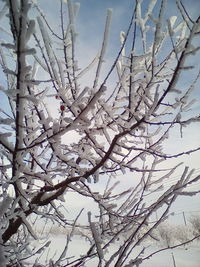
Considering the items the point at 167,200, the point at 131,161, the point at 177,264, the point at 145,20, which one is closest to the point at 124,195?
the point at 131,161

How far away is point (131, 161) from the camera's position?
1.65m

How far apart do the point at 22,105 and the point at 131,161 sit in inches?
37.7

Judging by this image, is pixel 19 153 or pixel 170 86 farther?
pixel 19 153

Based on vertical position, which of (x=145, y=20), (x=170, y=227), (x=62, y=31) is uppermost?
(x=170, y=227)

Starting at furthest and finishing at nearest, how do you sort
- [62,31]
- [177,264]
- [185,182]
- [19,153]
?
[177,264]
[62,31]
[185,182]
[19,153]

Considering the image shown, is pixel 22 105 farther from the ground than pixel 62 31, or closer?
closer

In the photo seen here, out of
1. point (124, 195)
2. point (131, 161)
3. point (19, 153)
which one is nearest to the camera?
point (19, 153)

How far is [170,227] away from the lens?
145 ft

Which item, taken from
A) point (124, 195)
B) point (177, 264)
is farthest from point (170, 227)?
point (124, 195)

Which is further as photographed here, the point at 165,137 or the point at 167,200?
the point at 165,137

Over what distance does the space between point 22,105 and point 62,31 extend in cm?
83

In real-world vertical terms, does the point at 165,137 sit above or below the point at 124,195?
above

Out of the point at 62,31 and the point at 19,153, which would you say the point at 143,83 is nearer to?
the point at 62,31

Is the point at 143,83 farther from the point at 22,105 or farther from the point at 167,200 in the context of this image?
the point at 22,105
